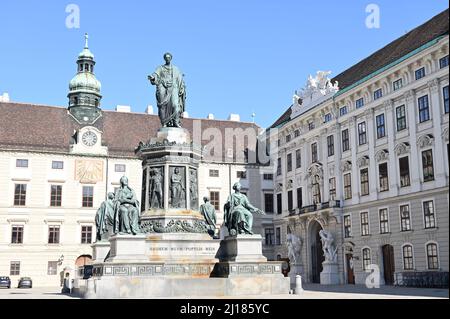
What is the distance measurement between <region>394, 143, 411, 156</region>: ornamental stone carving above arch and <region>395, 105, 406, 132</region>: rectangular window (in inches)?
41.3

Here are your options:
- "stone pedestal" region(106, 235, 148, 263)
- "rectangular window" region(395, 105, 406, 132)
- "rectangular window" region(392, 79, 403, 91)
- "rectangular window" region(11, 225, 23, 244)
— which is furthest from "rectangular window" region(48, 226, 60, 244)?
"stone pedestal" region(106, 235, 148, 263)

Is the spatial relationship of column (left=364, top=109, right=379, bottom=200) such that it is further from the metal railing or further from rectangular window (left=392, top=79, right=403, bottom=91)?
the metal railing

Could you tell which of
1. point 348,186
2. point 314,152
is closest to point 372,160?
point 348,186

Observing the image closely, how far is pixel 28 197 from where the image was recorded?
49.7 m

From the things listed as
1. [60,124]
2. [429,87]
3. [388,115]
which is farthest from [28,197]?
[429,87]

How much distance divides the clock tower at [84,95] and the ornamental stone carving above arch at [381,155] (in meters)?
28.0

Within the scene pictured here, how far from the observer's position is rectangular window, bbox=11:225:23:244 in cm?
4866

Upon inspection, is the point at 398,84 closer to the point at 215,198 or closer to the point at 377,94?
the point at 377,94

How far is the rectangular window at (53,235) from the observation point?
49875 millimetres

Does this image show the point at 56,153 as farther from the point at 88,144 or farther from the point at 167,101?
the point at 167,101

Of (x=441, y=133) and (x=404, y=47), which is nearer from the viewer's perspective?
(x=441, y=133)

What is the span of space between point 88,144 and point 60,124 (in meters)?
3.84

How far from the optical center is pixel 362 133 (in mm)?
41719

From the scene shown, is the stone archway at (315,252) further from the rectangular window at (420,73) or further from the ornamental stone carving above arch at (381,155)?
the rectangular window at (420,73)
